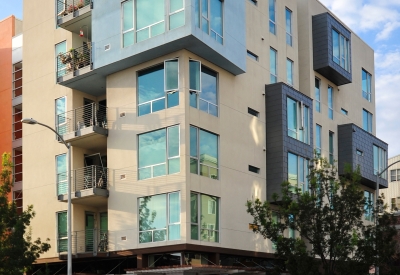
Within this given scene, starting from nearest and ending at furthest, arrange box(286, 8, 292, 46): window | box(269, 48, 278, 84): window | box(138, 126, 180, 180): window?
box(138, 126, 180, 180): window → box(269, 48, 278, 84): window → box(286, 8, 292, 46): window

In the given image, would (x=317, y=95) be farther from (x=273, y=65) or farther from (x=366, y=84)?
(x=366, y=84)

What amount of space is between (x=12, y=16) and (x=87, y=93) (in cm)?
1148

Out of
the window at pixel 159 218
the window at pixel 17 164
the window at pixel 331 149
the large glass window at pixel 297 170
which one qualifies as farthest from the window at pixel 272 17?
the window at pixel 17 164

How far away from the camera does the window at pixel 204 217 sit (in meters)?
32.5

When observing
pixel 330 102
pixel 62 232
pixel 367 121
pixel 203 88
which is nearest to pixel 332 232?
pixel 203 88

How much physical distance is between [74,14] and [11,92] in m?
10.3

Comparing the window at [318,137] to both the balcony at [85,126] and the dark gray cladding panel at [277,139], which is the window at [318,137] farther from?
the balcony at [85,126]

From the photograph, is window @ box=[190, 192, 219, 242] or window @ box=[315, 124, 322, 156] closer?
window @ box=[190, 192, 219, 242]

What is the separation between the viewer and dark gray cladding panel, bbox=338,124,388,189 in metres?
45.6

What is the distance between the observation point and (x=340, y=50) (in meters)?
45.9

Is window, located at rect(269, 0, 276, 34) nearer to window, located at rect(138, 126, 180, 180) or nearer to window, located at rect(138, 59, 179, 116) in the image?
window, located at rect(138, 59, 179, 116)

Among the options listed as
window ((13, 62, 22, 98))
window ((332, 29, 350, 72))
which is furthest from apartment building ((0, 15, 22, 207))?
window ((332, 29, 350, 72))

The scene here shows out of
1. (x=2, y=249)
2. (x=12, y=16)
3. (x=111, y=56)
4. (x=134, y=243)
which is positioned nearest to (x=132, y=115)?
(x=111, y=56)

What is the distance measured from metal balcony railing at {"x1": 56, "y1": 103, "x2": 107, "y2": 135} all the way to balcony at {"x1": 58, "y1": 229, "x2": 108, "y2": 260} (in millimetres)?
5516
